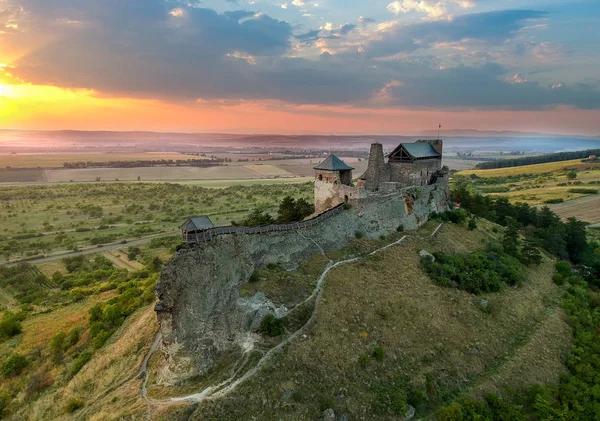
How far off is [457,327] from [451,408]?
7.66 metres

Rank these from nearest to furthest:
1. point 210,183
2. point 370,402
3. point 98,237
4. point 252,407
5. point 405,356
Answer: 1. point 252,407
2. point 370,402
3. point 405,356
4. point 98,237
5. point 210,183

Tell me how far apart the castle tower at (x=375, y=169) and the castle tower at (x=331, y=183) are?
4.22m

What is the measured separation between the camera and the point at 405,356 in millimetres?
22875

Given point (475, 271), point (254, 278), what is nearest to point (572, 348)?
point (475, 271)

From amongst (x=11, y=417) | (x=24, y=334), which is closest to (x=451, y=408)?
(x=11, y=417)

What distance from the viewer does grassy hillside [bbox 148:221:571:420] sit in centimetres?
1898

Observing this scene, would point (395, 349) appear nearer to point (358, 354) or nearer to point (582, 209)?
point (358, 354)

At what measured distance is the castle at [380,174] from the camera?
3534 cm

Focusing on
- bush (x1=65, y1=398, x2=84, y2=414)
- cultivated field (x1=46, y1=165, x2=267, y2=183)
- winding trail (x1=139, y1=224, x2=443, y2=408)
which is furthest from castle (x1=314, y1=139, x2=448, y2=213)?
cultivated field (x1=46, y1=165, x2=267, y2=183)

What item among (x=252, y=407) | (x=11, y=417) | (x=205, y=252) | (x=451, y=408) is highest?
(x=205, y=252)

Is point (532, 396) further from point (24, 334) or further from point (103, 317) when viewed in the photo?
point (24, 334)

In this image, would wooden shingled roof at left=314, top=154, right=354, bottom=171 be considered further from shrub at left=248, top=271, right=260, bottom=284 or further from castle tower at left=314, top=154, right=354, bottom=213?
shrub at left=248, top=271, right=260, bottom=284

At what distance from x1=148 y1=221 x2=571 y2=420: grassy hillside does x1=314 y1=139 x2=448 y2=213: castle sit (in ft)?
19.4

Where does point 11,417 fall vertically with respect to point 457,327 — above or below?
below
